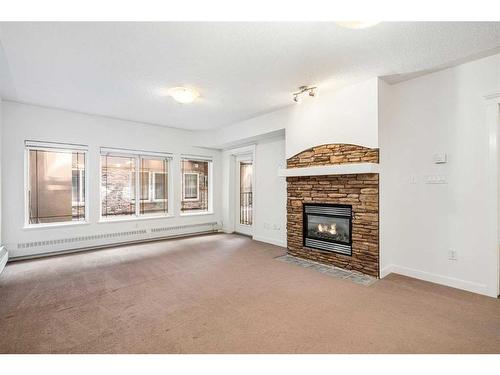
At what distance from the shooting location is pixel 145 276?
3574 mm

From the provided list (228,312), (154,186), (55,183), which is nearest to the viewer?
(228,312)

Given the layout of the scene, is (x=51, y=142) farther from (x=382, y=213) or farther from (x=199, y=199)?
A: (x=382, y=213)

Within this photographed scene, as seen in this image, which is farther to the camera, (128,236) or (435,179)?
(128,236)

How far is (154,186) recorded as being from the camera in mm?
6215

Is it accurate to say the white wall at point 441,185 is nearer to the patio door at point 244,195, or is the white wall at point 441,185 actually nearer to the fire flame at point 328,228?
the fire flame at point 328,228

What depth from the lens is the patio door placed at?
664 cm

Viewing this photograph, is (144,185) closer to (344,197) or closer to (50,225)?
(50,225)

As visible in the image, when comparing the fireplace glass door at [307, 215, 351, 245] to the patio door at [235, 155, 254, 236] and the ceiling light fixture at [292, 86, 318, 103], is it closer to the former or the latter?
the ceiling light fixture at [292, 86, 318, 103]

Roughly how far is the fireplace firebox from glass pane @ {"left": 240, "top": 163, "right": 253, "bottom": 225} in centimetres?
247

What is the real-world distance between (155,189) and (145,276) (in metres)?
3.05

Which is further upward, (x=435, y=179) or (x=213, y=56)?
(x=213, y=56)

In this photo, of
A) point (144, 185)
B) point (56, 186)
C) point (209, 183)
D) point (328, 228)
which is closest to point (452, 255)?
point (328, 228)

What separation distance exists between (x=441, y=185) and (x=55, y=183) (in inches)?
261

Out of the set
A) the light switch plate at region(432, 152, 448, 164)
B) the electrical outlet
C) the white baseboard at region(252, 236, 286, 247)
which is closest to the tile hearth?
the white baseboard at region(252, 236, 286, 247)
